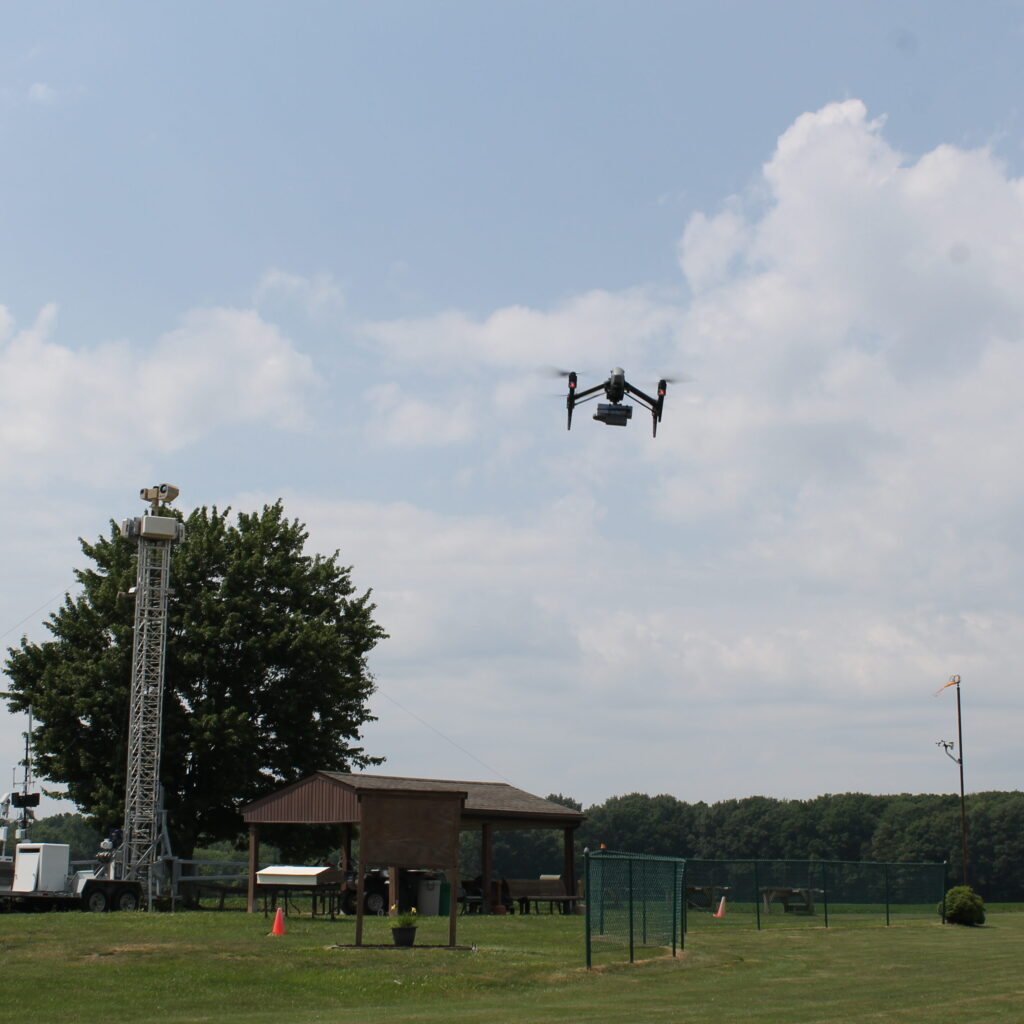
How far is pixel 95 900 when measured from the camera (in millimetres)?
38406

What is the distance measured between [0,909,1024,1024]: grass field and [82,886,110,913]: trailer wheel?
29.5 ft

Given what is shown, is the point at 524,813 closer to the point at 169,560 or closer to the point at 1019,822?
the point at 169,560

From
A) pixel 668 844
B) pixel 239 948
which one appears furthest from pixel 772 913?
pixel 668 844

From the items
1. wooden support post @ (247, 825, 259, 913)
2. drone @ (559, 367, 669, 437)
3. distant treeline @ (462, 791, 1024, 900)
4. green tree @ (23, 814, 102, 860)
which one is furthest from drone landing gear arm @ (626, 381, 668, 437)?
green tree @ (23, 814, 102, 860)

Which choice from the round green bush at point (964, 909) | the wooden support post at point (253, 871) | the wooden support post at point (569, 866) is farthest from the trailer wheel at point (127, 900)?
the round green bush at point (964, 909)

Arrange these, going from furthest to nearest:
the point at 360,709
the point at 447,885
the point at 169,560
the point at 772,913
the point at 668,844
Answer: the point at 668,844
the point at 360,709
the point at 169,560
the point at 772,913
the point at 447,885

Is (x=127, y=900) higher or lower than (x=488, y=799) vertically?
lower

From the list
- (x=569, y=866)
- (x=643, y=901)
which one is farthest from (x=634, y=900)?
(x=569, y=866)

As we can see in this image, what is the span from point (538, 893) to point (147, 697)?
15.4 m

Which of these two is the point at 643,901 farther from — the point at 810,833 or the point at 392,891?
the point at 810,833

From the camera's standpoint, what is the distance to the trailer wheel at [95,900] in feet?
126

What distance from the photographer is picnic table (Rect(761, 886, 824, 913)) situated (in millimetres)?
40969

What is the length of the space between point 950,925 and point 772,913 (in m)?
5.41

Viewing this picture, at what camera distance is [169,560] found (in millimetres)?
45469
